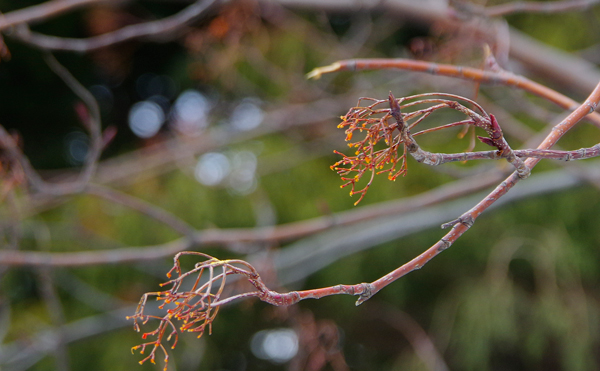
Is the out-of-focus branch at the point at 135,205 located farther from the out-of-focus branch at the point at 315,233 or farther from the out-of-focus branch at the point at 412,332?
the out-of-focus branch at the point at 412,332

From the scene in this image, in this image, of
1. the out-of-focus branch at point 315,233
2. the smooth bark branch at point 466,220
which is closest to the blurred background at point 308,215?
the out-of-focus branch at point 315,233

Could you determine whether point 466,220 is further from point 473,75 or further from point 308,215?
point 308,215

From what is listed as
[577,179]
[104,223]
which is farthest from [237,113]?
[577,179]

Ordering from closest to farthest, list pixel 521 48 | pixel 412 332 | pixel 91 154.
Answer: pixel 91 154 < pixel 521 48 < pixel 412 332

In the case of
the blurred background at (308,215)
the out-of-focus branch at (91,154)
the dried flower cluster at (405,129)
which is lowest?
the blurred background at (308,215)

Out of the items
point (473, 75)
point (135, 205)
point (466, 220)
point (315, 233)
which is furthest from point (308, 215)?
point (466, 220)

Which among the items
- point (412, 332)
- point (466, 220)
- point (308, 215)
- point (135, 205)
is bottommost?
point (412, 332)

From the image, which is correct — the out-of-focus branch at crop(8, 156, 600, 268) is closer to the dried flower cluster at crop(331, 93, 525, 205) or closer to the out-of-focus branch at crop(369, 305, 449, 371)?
the out-of-focus branch at crop(369, 305, 449, 371)

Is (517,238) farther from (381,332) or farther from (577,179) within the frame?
(381,332)

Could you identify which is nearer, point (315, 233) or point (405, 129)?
point (405, 129)
